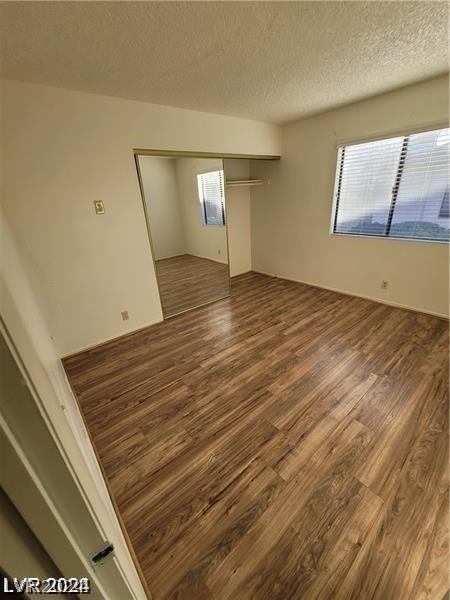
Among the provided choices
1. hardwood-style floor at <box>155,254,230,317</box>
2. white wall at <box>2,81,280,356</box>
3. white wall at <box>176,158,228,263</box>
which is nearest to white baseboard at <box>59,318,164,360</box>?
white wall at <box>2,81,280,356</box>

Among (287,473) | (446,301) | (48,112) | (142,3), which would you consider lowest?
(287,473)

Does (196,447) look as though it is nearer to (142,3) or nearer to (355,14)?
(142,3)

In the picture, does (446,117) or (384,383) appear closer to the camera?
(384,383)

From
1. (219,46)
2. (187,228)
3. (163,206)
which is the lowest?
(187,228)

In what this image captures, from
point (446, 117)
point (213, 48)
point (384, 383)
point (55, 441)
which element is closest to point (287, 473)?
point (384, 383)

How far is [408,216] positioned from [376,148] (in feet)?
2.98

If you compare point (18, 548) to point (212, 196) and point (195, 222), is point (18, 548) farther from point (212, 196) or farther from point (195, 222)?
point (195, 222)

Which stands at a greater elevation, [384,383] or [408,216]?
[408,216]

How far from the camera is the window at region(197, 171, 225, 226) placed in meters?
3.61

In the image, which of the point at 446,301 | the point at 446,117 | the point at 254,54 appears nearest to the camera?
the point at 254,54

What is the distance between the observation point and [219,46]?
1.56 m

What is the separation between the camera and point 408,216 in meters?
2.80

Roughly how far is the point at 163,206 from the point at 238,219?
1.37 metres

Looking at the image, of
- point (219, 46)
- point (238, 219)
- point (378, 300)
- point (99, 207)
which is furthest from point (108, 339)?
point (378, 300)
